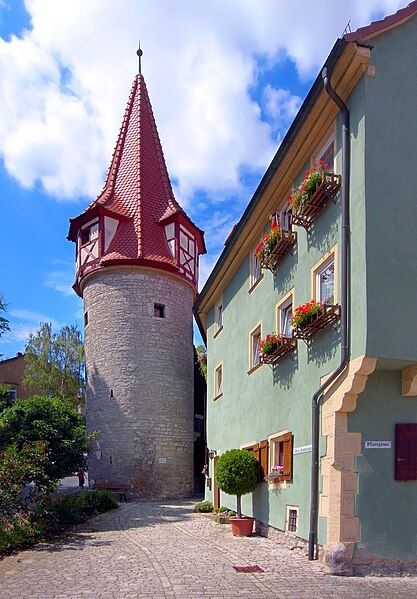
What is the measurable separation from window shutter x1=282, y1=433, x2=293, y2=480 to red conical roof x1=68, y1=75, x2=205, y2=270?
16.9 meters

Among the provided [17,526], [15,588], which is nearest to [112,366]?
[17,526]

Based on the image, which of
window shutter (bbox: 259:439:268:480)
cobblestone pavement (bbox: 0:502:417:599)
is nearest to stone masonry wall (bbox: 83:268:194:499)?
cobblestone pavement (bbox: 0:502:417:599)

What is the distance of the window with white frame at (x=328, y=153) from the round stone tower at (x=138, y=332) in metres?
17.1

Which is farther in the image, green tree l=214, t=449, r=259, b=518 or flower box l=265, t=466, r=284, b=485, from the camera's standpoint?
green tree l=214, t=449, r=259, b=518

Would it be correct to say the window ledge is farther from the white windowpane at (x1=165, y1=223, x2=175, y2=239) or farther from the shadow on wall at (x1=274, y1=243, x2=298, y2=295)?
the white windowpane at (x1=165, y1=223, x2=175, y2=239)

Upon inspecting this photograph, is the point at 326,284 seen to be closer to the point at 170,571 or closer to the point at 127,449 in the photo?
the point at 170,571

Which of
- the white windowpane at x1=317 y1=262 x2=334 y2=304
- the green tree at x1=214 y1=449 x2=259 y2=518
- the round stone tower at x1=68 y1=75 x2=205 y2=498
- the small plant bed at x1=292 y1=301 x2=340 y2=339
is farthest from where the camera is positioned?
the round stone tower at x1=68 y1=75 x2=205 y2=498

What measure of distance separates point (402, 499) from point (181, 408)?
1965cm

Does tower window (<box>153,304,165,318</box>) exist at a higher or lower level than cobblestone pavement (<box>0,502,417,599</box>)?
higher

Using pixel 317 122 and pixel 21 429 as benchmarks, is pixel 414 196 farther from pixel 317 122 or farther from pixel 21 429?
pixel 21 429

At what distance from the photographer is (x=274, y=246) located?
13.3 metres

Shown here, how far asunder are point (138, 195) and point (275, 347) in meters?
18.8

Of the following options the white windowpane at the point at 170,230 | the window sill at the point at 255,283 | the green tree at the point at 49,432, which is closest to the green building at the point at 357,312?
the window sill at the point at 255,283

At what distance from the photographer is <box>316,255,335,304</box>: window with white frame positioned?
36.3 ft
